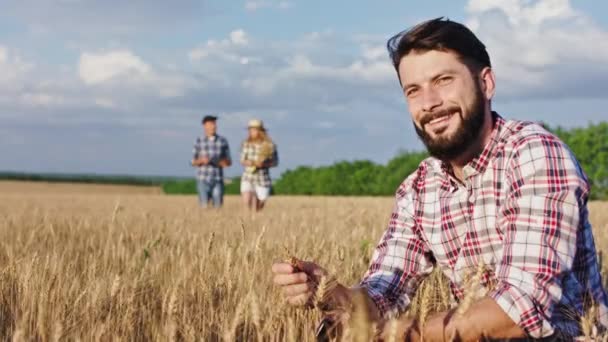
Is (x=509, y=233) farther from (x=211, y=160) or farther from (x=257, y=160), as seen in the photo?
(x=211, y=160)

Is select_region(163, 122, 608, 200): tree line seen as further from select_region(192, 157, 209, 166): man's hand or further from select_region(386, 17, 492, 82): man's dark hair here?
select_region(386, 17, 492, 82): man's dark hair

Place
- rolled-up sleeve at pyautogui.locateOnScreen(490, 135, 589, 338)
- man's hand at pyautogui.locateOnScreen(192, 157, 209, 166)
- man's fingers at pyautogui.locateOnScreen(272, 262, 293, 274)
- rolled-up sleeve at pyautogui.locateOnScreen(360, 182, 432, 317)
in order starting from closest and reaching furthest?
rolled-up sleeve at pyautogui.locateOnScreen(490, 135, 589, 338)
man's fingers at pyautogui.locateOnScreen(272, 262, 293, 274)
rolled-up sleeve at pyautogui.locateOnScreen(360, 182, 432, 317)
man's hand at pyautogui.locateOnScreen(192, 157, 209, 166)

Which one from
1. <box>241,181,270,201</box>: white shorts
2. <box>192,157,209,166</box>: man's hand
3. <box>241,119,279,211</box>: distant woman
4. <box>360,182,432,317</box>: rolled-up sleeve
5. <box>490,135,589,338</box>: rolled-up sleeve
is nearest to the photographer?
<box>490,135,589,338</box>: rolled-up sleeve

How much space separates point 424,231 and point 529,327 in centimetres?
66

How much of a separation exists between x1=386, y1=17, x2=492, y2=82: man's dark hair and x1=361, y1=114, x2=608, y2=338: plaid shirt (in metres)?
0.21

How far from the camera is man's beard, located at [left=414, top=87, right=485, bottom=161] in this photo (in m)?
2.10

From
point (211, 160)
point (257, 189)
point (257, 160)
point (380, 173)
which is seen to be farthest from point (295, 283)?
point (380, 173)

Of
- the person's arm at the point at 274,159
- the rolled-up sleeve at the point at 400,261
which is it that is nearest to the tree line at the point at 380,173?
the person's arm at the point at 274,159

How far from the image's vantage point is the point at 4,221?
575 cm

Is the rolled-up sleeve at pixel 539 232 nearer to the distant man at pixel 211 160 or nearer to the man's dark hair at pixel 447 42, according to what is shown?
the man's dark hair at pixel 447 42

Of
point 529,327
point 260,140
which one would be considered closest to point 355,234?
point 529,327

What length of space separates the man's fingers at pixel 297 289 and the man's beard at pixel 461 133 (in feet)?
2.01

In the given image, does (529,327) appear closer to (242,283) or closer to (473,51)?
(473,51)

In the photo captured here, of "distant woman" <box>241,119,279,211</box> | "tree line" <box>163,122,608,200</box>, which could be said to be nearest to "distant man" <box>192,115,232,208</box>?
"distant woman" <box>241,119,279,211</box>
